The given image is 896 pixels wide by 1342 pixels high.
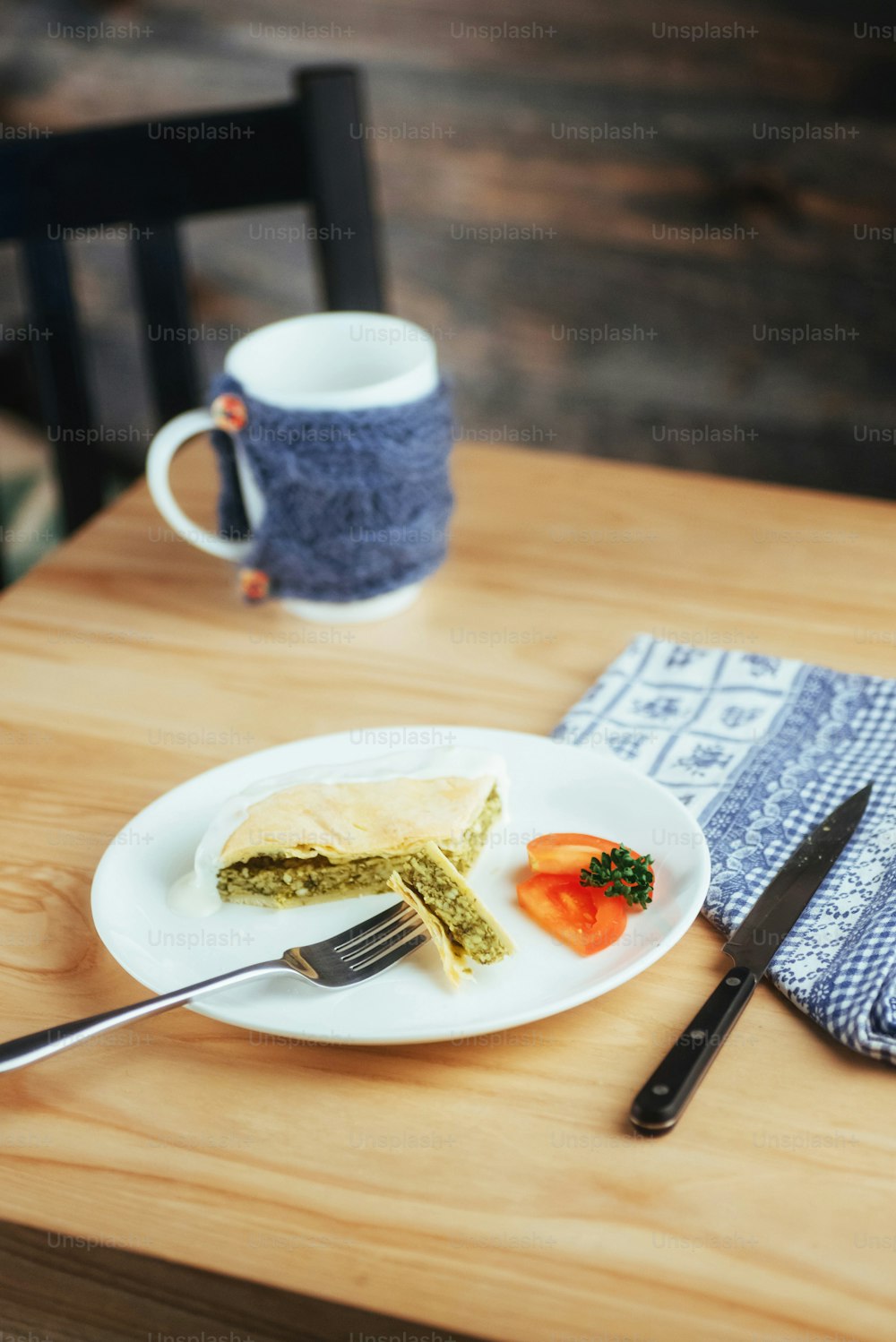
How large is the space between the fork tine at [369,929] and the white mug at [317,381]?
359 mm

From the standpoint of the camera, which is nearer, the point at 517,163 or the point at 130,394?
the point at 517,163

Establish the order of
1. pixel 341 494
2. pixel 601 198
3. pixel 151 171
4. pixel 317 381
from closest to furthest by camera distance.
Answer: pixel 341 494, pixel 317 381, pixel 151 171, pixel 601 198

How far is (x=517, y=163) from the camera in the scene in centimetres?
185

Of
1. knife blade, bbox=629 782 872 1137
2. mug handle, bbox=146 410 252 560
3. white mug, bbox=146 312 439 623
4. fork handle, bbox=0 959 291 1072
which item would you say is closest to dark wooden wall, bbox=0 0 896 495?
white mug, bbox=146 312 439 623

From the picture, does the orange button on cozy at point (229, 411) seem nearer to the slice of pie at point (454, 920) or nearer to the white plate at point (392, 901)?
the white plate at point (392, 901)

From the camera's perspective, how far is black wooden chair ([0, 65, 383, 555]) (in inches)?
44.5

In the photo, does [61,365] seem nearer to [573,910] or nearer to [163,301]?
[163,301]

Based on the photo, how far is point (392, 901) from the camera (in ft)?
2.19

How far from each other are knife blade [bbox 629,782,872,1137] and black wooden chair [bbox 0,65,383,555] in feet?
2.41

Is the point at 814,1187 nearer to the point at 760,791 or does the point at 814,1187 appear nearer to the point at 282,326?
the point at 760,791

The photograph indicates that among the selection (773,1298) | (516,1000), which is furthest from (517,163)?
(773,1298)

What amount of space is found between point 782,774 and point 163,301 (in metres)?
0.72

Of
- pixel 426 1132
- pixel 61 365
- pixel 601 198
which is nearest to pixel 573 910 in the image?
pixel 426 1132

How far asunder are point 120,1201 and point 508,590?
58cm
